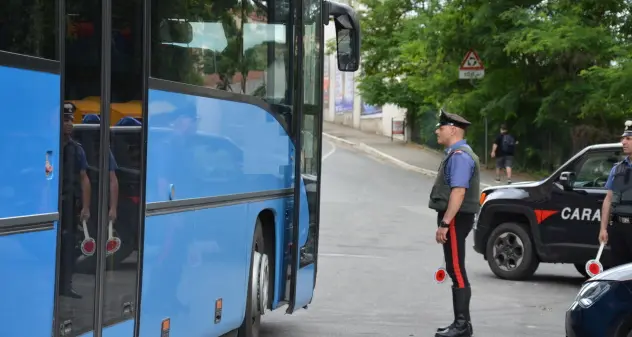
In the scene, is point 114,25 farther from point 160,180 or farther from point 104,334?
point 104,334

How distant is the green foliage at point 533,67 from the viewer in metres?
29.1

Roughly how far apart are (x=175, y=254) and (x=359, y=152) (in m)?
46.2

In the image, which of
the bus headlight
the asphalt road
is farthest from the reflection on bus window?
the bus headlight

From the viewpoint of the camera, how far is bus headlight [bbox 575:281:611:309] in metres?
8.28

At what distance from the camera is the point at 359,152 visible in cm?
5347

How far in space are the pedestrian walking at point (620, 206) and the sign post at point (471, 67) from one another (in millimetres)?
19871

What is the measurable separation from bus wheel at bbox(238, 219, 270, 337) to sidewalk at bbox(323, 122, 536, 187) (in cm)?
2546

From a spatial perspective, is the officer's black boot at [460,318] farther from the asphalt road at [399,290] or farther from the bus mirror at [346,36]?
the bus mirror at [346,36]

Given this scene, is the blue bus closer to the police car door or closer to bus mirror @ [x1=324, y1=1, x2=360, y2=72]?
bus mirror @ [x1=324, y1=1, x2=360, y2=72]

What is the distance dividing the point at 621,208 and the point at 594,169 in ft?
8.42

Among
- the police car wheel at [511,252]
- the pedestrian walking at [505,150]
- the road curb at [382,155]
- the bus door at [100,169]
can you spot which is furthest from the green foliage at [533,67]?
the bus door at [100,169]

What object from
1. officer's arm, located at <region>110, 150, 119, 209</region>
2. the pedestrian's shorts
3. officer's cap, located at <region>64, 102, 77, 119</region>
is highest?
officer's cap, located at <region>64, 102, 77, 119</region>

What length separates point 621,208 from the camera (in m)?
12.5

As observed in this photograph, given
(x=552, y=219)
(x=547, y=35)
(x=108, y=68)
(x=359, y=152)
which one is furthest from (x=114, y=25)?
(x=359, y=152)
